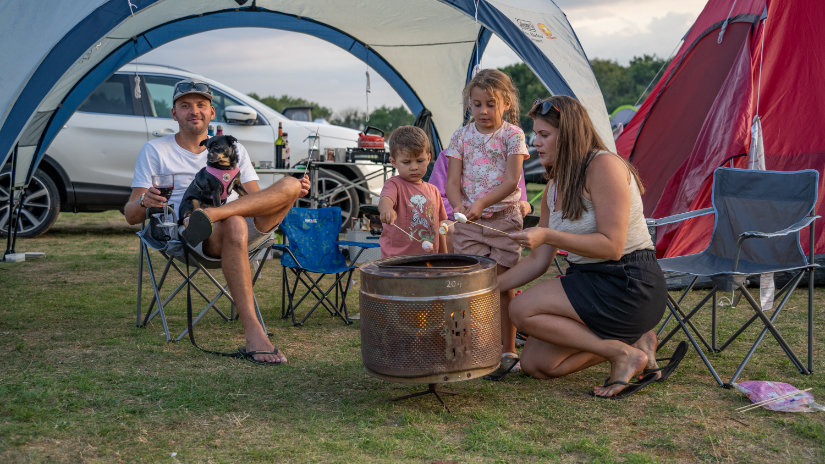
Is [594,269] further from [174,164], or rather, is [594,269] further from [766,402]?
[174,164]

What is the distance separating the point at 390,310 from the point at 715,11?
437 cm

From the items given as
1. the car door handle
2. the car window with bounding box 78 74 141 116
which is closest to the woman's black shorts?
the car door handle

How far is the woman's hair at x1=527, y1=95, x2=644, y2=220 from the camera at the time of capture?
2949 mm

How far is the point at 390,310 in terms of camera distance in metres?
2.62

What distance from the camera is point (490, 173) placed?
3545 mm

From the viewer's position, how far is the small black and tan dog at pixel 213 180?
3.69 m

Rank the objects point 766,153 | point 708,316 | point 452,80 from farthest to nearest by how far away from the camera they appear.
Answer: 1. point 452,80
2. point 766,153
3. point 708,316

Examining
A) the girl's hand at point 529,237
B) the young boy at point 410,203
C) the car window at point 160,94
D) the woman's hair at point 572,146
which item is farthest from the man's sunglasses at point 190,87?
the car window at point 160,94

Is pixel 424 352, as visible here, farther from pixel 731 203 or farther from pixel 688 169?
pixel 688 169

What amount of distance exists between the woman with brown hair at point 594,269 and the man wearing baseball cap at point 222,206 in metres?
1.29

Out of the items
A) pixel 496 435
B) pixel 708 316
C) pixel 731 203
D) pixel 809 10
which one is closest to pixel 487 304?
pixel 496 435

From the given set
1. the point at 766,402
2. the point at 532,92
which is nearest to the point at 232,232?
the point at 766,402

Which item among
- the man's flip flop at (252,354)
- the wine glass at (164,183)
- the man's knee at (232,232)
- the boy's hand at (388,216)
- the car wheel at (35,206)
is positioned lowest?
the man's flip flop at (252,354)

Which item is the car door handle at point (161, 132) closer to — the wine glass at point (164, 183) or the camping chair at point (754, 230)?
the wine glass at point (164, 183)
